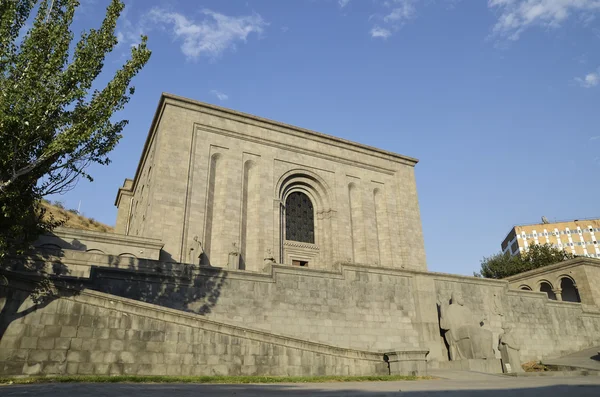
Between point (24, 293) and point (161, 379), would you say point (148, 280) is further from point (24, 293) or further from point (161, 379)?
point (161, 379)

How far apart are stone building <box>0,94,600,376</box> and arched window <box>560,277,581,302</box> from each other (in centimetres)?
11

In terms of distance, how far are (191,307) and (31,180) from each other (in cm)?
668

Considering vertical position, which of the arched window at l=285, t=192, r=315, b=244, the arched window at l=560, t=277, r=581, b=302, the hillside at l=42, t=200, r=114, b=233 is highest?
the hillside at l=42, t=200, r=114, b=233

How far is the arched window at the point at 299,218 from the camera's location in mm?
26578

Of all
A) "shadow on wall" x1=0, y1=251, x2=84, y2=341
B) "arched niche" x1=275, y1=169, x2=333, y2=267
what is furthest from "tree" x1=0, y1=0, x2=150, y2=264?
"arched niche" x1=275, y1=169, x2=333, y2=267

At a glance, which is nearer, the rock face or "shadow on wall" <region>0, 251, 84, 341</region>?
"shadow on wall" <region>0, 251, 84, 341</region>

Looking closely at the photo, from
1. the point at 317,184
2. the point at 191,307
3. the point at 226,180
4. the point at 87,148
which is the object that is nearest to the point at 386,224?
the point at 317,184

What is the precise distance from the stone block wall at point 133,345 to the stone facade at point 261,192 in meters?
9.20

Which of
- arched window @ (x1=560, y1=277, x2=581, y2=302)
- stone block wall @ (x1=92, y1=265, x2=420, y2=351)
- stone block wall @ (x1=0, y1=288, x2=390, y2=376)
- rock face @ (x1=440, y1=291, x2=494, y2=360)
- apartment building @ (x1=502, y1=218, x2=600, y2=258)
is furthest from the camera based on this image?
apartment building @ (x1=502, y1=218, x2=600, y2=258)

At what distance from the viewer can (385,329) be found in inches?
720

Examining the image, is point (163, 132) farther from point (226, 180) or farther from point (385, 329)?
point (385, 329)

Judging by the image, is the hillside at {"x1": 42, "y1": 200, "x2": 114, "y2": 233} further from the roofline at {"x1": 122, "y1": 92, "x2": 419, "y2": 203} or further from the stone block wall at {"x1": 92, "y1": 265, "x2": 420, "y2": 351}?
the stone block wall at {"x1": 92, "y1": 265, "x2": 420, "y2": 351}

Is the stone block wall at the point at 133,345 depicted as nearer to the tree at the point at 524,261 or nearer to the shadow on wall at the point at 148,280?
the shadow on wall at the point at 148,280

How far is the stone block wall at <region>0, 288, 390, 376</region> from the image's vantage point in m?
9.62
